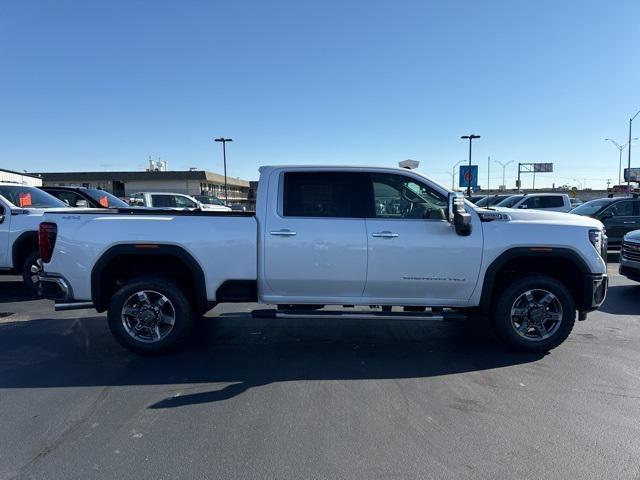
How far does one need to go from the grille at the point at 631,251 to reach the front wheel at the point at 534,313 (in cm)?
441

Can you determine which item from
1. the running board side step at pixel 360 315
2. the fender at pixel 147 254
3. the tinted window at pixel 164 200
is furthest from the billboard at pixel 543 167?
the fender at pixel 147 254

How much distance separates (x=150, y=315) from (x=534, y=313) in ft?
13.5

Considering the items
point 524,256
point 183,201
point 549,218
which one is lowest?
point 524,256

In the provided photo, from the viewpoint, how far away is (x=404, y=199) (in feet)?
16.3

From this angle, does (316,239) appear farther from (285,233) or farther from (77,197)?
(77,197)

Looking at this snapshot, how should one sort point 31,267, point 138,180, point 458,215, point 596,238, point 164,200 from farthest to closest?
point 138,180 → point 164,200 → point 31,267 → point 596,238 → point 458,215

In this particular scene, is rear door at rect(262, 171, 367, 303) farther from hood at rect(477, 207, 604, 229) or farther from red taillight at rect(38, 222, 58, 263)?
red taillight at rect(38, 222, 58, 263)

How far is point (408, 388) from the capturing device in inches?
163

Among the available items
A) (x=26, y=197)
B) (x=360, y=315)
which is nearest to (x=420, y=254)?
(x=360, y=315)

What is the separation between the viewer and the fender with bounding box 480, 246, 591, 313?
189 inches

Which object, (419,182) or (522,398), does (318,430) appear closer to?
(522,398)

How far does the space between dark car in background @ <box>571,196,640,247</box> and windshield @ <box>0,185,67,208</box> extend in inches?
509

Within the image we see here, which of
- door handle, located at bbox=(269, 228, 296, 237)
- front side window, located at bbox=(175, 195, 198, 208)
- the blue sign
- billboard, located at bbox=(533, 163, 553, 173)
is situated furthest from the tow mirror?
billboard, located at bbox=(533, 163, 553, 173)

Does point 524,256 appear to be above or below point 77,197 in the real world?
below
